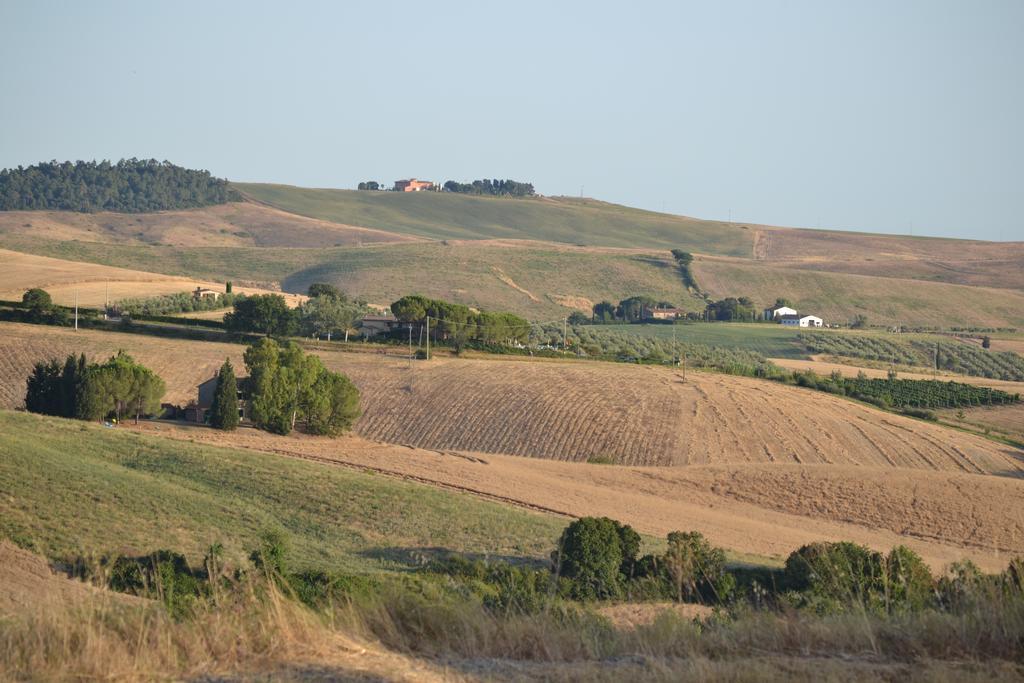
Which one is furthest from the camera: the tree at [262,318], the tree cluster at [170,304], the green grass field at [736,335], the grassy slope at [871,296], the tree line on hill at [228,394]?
the grassy slope at [871,296]

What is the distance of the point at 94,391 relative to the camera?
43.3m

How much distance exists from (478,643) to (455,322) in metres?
61.7

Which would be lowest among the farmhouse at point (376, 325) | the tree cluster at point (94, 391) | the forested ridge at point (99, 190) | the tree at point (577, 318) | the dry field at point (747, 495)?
the dry field at point (747, 495)

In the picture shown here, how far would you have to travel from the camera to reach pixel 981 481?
39.2 metres

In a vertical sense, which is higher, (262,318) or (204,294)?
(204,294)

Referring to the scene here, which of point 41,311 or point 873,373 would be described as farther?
point 873,373

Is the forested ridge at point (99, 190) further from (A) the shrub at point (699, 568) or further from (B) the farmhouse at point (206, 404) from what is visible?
(A) the shrub at point (699, 568)

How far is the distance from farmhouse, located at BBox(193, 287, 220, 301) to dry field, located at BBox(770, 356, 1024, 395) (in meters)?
42.6

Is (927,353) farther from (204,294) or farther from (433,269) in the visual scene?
(204,294)

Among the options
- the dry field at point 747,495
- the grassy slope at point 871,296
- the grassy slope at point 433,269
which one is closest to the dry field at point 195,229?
the grassy slope at point 433,269

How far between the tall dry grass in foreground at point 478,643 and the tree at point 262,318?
5978cm

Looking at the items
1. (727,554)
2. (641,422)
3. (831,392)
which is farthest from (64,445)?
(831,392)

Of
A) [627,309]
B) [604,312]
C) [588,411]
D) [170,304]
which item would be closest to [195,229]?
[604,312]

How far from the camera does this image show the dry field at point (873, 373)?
75844 mm
